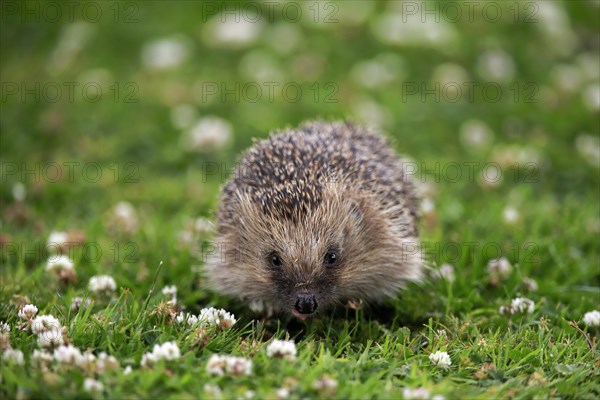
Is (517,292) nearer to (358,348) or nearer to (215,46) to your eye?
(358,348)

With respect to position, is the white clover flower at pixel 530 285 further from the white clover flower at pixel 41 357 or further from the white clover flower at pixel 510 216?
the white clover flower at pixel 41 357

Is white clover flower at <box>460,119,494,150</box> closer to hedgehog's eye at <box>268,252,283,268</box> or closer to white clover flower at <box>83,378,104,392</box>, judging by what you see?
hedgehog's eye at <box>268,252,283,268</box>

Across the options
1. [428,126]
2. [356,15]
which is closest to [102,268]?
[428,126]

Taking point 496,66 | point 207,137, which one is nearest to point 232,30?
point 207,137

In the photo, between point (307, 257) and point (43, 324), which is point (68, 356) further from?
point (307, 257)

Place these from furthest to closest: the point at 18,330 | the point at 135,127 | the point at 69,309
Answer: the point at 135,127 → the point at 69,309 → the point at 18,330

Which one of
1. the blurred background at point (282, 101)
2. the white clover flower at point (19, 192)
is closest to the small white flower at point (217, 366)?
the blurred background at point (282, 101)

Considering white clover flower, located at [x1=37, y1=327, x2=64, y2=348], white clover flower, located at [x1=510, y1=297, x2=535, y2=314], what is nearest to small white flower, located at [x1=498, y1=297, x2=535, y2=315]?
white clover flower, located at [x1=510, y1=297, x2=535, y2=314]
